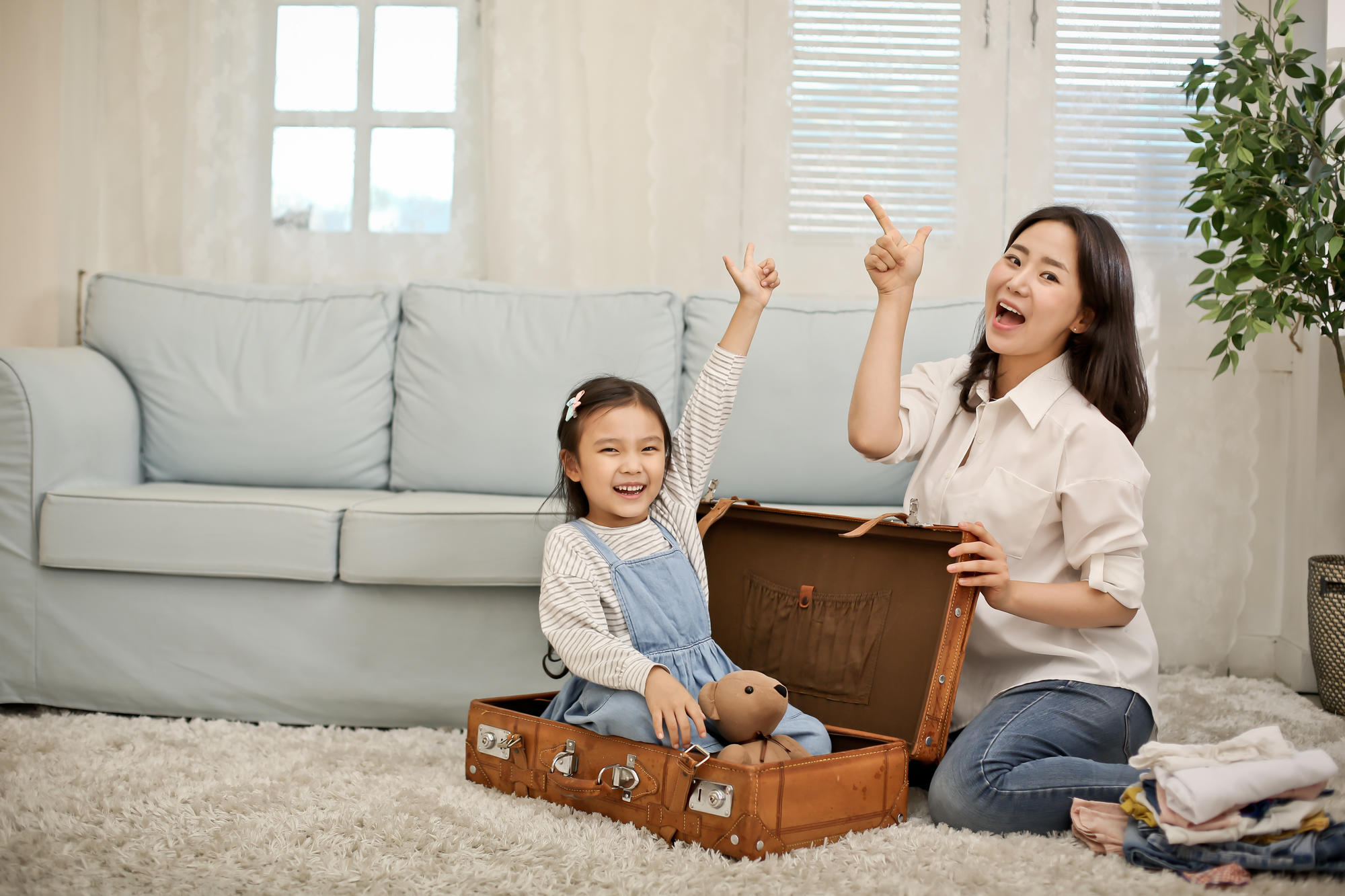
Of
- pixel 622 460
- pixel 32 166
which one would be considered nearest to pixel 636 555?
pixel 622 460

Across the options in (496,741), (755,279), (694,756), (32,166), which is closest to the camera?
(694,756)

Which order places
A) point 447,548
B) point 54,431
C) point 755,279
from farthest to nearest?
point 54,431 < point 447,548 < point 755,279

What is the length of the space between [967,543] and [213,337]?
5.97 feet

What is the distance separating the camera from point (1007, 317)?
61.3 inches

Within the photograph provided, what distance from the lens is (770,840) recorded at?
1.22 m

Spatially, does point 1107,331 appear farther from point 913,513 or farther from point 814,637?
point 814,637

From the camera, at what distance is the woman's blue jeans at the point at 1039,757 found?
1314 millimetres

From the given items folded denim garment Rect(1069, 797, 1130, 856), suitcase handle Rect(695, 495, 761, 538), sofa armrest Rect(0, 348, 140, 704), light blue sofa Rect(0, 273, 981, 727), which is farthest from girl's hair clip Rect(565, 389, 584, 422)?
sofa armrest Rect(0, 348, 140, 704)

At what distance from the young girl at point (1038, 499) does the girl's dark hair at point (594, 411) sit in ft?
1.01

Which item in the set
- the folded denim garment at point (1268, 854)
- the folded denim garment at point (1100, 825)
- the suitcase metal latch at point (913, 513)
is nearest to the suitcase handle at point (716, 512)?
the suitcase metal latch at point (913, 513)

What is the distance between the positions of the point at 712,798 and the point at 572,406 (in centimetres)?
61

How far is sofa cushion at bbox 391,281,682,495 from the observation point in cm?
227

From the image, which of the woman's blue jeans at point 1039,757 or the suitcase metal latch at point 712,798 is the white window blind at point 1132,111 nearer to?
the woman's blue jeans at point 1039,757

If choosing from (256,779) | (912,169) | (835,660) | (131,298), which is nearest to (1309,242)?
(912,169)
